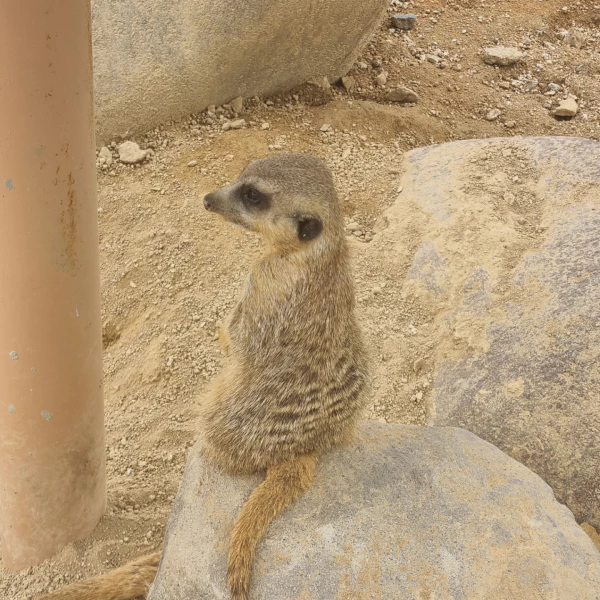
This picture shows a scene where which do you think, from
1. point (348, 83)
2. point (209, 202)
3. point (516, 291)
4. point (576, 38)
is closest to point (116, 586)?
point (209, 202)

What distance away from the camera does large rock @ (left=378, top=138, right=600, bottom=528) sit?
85.7 inches

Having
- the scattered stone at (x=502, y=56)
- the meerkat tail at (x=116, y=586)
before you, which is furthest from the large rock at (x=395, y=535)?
the scattered stone at (x=502, y=56)

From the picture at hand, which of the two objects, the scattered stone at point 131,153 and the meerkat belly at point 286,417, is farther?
the scattered stone at point 131,153

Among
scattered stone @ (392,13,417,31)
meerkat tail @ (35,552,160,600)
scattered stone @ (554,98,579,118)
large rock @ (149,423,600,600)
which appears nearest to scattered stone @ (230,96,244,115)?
scattered stone @ (392,13,417,31)

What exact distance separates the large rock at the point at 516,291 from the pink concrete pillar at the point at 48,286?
126 centimetres

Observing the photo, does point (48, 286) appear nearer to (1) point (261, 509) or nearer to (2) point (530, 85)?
(1) point (261, 509)

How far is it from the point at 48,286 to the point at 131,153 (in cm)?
209

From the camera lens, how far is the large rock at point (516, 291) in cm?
218

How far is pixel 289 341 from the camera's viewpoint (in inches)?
69.0

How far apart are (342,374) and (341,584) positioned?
0.51 metres

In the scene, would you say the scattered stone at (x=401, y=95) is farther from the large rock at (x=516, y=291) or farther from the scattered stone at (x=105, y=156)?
the scattered stone at (x=105, y=156)

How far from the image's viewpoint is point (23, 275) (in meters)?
1.60

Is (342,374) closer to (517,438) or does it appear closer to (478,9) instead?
(517,438)

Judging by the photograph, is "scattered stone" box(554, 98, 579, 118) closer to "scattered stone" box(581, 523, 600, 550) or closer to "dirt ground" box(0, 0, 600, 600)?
"dirt ground" box(0, 0, 600, 600)
